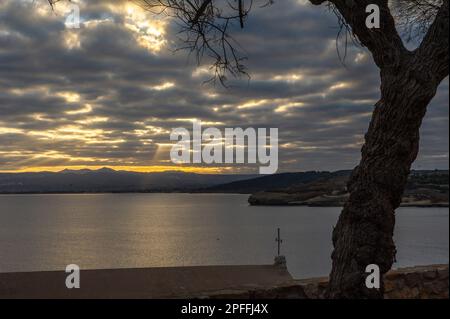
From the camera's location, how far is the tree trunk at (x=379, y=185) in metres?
4.23

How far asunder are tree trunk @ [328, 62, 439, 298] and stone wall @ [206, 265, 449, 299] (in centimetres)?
236

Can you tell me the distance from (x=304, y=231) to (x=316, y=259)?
31937 millimetres

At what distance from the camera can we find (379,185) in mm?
4336

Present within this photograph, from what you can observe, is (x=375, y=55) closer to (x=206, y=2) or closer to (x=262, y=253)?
(x=206, y=2)

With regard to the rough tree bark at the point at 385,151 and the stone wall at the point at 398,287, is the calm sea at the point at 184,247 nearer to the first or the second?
the stone wall at the point at 398,287

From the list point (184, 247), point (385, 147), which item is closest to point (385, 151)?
point (385, 147)

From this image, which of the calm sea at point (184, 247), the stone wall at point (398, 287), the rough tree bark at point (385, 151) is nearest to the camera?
the rough tree bark at point (385, 151)

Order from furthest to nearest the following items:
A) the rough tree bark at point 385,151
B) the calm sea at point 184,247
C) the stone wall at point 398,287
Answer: the calm sea at point 184,247, the stone wall at point 398,287, the rough tree bark at point 385,151

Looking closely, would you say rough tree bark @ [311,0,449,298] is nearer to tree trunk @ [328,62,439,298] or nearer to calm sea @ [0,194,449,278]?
tree trunk @ [328,62,439,298]

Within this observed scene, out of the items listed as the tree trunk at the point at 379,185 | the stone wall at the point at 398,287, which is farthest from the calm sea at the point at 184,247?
Result: the tree trunk at the point at 379,185

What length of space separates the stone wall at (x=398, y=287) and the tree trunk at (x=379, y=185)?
7.74ft

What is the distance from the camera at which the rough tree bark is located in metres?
4.17

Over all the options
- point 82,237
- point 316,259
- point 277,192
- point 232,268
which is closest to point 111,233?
point 82,237

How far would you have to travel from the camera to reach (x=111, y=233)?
280 feet
